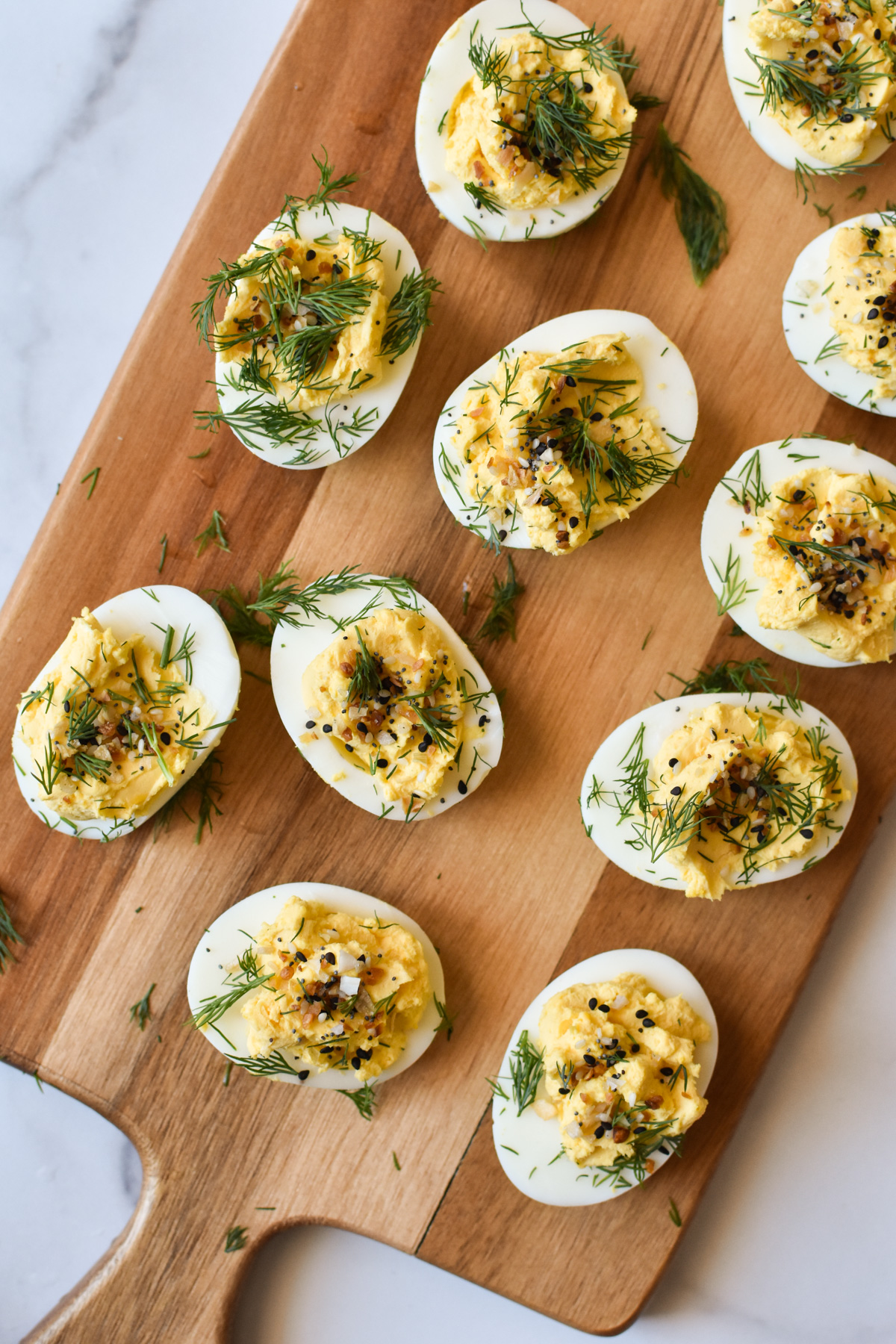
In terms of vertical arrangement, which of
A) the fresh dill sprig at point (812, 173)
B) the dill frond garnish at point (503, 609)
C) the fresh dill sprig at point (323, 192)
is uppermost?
the fresh dill sprig at point (812, 173)

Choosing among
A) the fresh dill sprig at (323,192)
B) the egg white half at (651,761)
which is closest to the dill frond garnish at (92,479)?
the fresh dill sprig at (323,192)

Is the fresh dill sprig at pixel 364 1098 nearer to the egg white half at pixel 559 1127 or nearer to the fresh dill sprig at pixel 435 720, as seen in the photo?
the egg white half at pixel 559 1127

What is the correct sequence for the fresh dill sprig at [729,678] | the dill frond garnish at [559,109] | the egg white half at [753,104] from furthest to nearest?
the fresh dill sprig at [729,678] < the egg white half at [753,104] < the dill frond garnish at [559,109]

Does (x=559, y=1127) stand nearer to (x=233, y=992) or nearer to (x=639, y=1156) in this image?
(x=639, y=1156)

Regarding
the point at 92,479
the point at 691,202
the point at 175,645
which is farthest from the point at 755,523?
the point at 92,479

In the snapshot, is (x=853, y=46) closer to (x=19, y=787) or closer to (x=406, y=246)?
(x=406, y=246)

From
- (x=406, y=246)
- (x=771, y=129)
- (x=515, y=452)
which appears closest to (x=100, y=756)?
(x=515, y=452)
